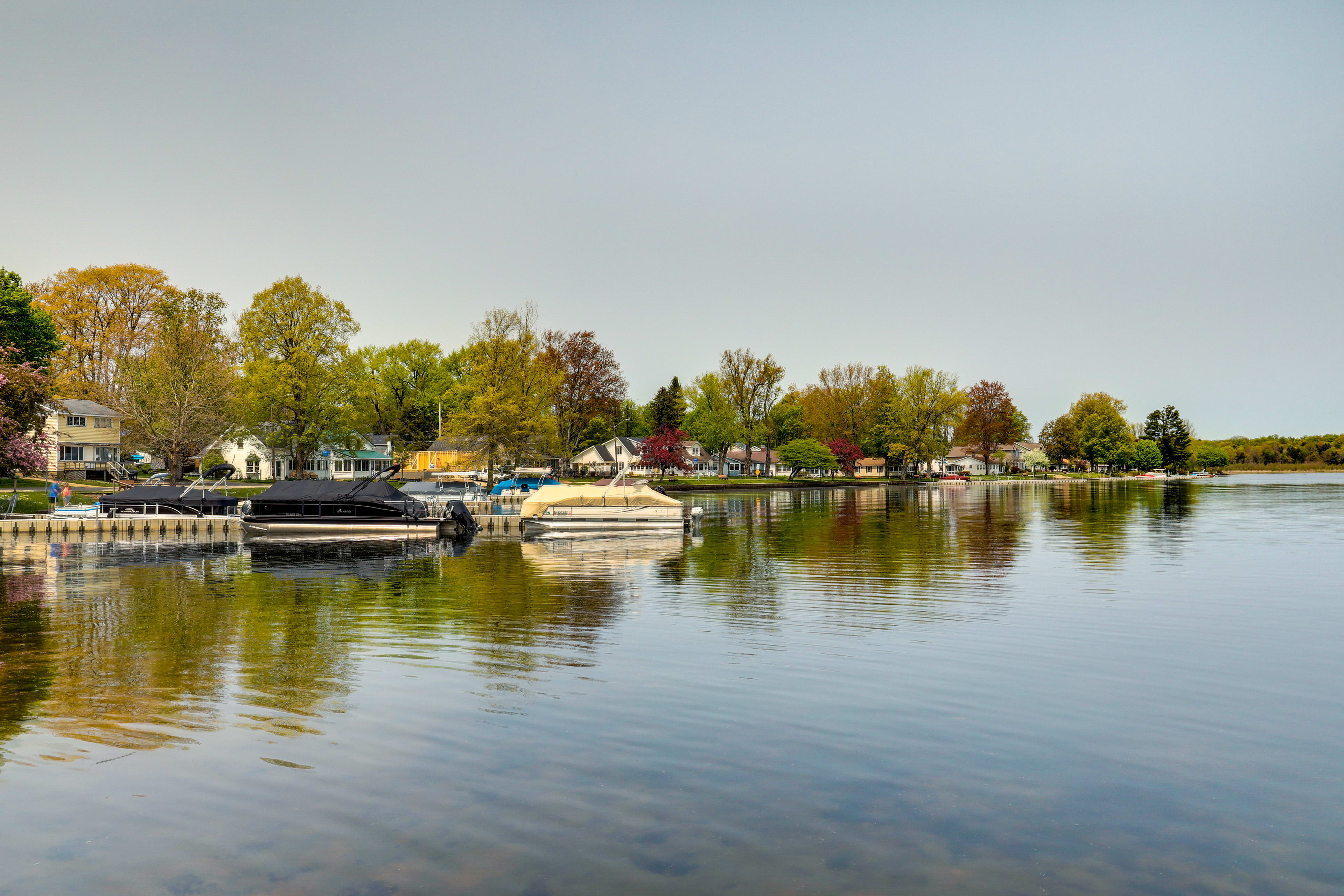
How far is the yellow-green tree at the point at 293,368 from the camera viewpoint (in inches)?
2803

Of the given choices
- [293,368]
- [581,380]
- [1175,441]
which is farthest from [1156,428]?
[293,368]

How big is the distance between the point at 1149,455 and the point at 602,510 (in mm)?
153097

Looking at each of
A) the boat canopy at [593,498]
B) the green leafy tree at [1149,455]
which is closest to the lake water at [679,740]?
the boat canopy at [593,498]

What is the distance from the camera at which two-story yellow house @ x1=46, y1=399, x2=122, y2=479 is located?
74375mm

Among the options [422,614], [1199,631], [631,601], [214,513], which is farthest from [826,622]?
[214,513]

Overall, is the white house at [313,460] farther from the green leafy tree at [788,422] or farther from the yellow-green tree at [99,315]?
the green leafy tree at [788,422]

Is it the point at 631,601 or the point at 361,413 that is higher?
the point at 361,413

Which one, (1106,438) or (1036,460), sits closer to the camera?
(1106,438)

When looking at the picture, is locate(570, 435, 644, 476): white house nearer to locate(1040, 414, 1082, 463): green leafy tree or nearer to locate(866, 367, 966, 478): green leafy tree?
locate(866, 367, 966, 478): green leafy tree

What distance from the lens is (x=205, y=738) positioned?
9.74m

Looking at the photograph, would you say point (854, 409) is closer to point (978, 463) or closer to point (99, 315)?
point (978, 463)

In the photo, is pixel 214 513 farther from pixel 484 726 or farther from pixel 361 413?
pixel 484 726

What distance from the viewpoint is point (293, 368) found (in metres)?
71.5

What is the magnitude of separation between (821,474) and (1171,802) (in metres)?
138
